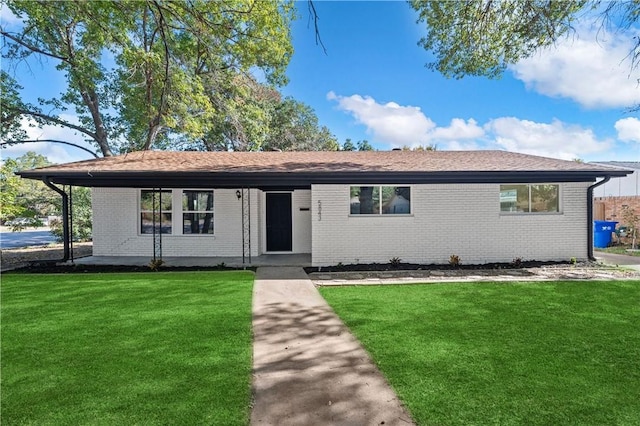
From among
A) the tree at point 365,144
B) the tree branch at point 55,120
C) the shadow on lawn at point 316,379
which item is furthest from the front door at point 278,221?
the tree at point 365,144

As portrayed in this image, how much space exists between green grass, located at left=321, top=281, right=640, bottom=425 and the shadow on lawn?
0.69 feet

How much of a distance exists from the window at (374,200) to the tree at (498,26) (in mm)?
3832

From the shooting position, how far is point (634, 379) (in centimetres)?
338

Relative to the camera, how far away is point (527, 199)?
1092cm

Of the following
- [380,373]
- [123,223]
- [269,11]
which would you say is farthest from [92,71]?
[380,373]

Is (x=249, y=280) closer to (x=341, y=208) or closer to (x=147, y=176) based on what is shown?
(x=341, y=208)

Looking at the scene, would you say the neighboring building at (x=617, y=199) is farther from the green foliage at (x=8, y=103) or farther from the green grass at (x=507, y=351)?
the green foliage at (x=8, y=103)

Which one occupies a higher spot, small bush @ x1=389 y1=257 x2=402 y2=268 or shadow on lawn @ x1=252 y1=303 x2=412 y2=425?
small bush @ x1=389 y1=257 x2=402 y2=268

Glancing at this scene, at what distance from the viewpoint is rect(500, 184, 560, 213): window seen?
35.8ft

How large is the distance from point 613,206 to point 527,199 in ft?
28.1

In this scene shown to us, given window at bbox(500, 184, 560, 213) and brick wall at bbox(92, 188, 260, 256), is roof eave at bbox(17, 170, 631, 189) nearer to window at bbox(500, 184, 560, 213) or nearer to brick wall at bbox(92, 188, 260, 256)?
window at bbox(500, 184, 560, 213)

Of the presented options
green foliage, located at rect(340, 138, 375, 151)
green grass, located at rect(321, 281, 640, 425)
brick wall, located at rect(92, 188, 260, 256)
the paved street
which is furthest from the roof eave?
green foliage, located at rect(340, 138, 375, 151)

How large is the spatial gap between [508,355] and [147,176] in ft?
31.9

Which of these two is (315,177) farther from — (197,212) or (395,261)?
(197,212)
